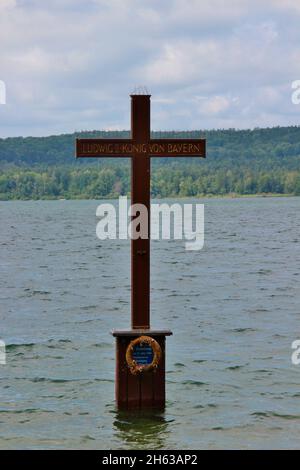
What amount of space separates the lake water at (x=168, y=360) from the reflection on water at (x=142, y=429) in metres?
0.02

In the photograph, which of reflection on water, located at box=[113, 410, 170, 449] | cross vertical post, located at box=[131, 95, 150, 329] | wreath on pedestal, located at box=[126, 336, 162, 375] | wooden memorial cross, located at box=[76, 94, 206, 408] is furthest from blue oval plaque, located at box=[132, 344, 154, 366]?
reflection on water, located at box=[113, 410, 170, 449]

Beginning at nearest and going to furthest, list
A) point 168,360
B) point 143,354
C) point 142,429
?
point 143,354 → point 142,429 → point 168,360

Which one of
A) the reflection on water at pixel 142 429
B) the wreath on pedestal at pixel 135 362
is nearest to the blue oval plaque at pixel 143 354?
the wreath on pedestal at pixel 135 362

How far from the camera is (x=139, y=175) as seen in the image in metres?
13.7

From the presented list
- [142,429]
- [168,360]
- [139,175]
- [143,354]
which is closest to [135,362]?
[143,354]

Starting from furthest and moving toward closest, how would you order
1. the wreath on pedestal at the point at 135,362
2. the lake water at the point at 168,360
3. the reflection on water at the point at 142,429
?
the lake water at the point at 168,360 → the wreath on pedestal at the point at 135,362 → the reflection on water at the point at 142,429

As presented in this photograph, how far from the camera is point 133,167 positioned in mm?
13664

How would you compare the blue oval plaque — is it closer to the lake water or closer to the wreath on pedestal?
the wreath on pedestal

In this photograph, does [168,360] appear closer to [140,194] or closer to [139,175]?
[140,194]

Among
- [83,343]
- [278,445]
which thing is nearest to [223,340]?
[83,343]

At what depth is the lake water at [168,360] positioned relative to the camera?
1411cm

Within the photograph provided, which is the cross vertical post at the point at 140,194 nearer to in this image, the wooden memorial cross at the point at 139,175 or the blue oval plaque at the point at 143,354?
the wooden memorial cross at the point at 139,175

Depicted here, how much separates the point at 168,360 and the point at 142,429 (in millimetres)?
6277

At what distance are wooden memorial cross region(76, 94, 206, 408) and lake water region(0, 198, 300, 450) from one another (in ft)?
3.25
